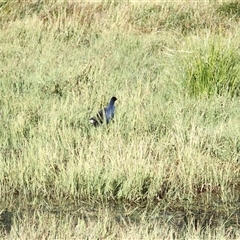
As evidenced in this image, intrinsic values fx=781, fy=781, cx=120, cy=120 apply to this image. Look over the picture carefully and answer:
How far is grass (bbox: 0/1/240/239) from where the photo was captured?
17.1ft

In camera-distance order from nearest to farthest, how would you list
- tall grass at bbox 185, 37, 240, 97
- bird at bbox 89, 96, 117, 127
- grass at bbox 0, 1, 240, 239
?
grass at bbox 0, 1, 240, 239
bird at bbox 89, 96, 117, 127
tall grass at bbox 185, 37, 240, 97

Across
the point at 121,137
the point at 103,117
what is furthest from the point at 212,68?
the point at 121,137

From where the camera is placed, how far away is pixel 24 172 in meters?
5.74

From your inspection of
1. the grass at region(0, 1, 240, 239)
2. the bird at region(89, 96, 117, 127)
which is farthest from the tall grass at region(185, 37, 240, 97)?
the bird at region(89, 96, 117, 127)

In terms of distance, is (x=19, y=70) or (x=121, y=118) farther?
(x=19, y=70)

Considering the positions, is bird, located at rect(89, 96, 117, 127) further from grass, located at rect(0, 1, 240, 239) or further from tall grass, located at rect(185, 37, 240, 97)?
tall grass, located at rect(185, 37, 240, 97)

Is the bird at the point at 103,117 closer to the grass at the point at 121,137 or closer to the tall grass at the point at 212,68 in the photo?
the grass at the point at 121,137

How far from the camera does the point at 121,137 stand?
251 inches

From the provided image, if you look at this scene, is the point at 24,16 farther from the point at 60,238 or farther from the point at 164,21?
the point at 60,238

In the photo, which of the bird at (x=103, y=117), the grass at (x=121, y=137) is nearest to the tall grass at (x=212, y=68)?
the grass at (x=121, y=137)

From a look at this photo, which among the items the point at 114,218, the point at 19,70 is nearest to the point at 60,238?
the point at 114,218

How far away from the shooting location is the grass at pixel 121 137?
5.20 m

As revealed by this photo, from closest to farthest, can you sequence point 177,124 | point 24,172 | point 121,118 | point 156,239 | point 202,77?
point 156,239 < point 24,172 < point 177,124 < point 121,118 < point 202,77

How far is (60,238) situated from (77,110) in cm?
285
